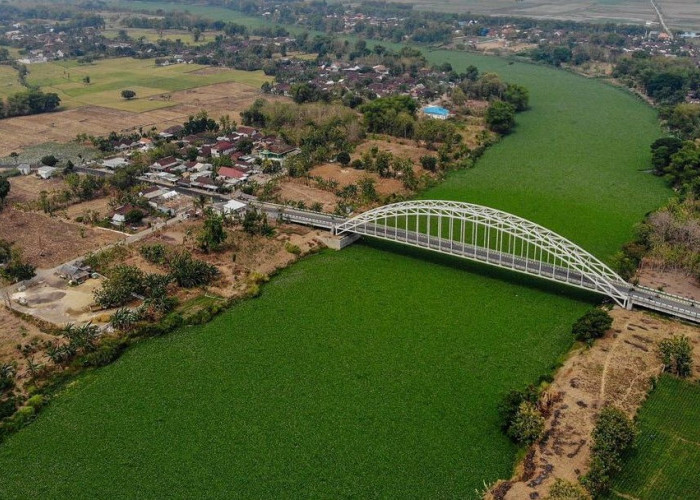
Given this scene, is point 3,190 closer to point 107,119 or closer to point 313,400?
point 107,119

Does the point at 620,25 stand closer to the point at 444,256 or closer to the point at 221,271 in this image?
the point at 444,256

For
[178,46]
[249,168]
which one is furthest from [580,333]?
[178,46]

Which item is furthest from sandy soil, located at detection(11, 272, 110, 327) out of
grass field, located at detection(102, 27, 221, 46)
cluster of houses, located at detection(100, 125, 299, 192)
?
grass field, located at detection(102, 27, 221, 46)

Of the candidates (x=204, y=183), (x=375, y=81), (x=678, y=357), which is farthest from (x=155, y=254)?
(x=375, y=81)

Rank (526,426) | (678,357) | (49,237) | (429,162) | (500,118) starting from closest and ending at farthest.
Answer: (526,426)
(678,357)
(49,237)
(429,162)
(500,118)

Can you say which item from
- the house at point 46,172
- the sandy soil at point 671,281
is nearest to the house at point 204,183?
the house at point 46,172

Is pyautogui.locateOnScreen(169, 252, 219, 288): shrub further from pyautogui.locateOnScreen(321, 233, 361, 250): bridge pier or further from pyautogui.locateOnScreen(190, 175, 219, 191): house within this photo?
pyautogui.locateOnScreen(190, 175, 219, 191): house

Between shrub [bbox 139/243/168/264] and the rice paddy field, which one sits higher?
shrub [bbox 139/243/168/264]
